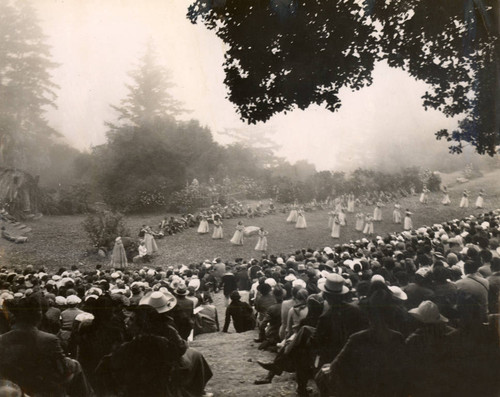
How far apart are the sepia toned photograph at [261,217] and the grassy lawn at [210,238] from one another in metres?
0.11

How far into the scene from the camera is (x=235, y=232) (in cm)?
2233

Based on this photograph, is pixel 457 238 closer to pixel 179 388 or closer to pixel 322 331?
pixel 322 331

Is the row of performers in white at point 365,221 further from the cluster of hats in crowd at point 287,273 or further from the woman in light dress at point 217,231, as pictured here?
the woman in light dress at point 217,231

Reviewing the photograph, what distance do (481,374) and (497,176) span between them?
21.3m

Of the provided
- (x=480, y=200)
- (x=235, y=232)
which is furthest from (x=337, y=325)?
(x=480, y=200)

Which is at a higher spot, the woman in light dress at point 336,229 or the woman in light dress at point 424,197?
the woman in light dress at point 424,197

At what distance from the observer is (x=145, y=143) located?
74.4ft

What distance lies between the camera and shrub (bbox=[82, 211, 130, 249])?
18016mm

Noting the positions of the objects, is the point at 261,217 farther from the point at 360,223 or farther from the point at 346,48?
the point at 346,48

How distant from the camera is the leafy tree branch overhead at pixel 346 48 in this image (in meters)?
8.00

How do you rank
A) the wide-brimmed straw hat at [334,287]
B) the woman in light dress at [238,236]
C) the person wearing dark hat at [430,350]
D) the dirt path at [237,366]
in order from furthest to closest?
1. the woman in light dress at [238,236]
2. the dirt path at [237,366]
3. the wide-brimmed straw hat at [334,287]
4. the person wearing dark hat at [430,350]

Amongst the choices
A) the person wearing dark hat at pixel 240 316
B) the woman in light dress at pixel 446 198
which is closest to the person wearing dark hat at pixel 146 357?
the person wearing dark hat at pixel 240 316

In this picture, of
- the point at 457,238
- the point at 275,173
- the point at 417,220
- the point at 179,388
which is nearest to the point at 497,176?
the point at 417,220

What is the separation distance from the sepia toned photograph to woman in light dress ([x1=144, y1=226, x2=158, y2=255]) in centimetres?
12
